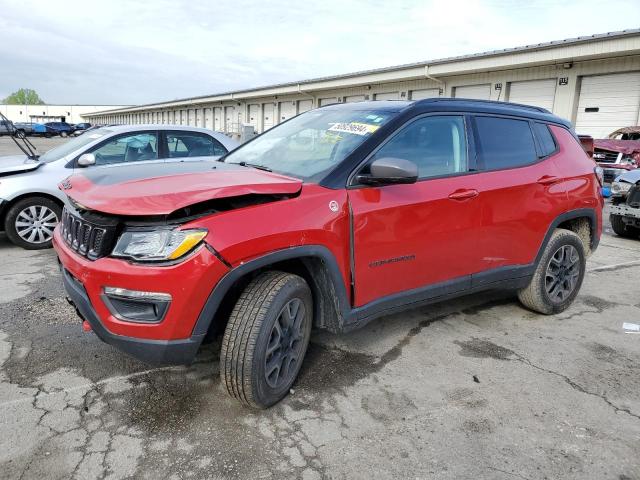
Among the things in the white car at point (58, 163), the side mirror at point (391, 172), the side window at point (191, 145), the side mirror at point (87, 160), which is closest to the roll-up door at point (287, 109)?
the side window at point (191, 145)

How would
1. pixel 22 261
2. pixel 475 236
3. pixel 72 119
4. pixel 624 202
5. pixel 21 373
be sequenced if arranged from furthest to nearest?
1. pixel 72 119
2. pixel 624 202
3. pixel 22 261
4. pixel 475 236
5. pixel 21 373

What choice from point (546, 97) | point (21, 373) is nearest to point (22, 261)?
point (21, 373)

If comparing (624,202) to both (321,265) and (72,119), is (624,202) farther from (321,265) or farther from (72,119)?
(72,119)

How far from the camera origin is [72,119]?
106000 millimetres

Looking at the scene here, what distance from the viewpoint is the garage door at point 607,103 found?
15039 millimetres

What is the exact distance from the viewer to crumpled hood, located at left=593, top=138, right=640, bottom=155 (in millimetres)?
12516

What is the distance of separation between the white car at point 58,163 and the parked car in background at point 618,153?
10.4 metres

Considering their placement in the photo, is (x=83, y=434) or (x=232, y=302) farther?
(x=232, y=302)

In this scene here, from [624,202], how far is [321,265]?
23.3 ft

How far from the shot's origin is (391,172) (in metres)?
2.76

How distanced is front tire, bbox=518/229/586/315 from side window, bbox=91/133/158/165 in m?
4.88

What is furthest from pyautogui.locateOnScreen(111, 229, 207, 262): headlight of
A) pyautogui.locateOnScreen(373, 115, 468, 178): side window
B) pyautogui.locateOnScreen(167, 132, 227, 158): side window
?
pyautogui.locateOnScreen(167, 132, 227, 158): side window

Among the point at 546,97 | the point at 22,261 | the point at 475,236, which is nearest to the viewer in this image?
the point at 475,236

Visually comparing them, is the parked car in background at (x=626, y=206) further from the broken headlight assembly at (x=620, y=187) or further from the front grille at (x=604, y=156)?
the front grille at (x=604, y=156)
